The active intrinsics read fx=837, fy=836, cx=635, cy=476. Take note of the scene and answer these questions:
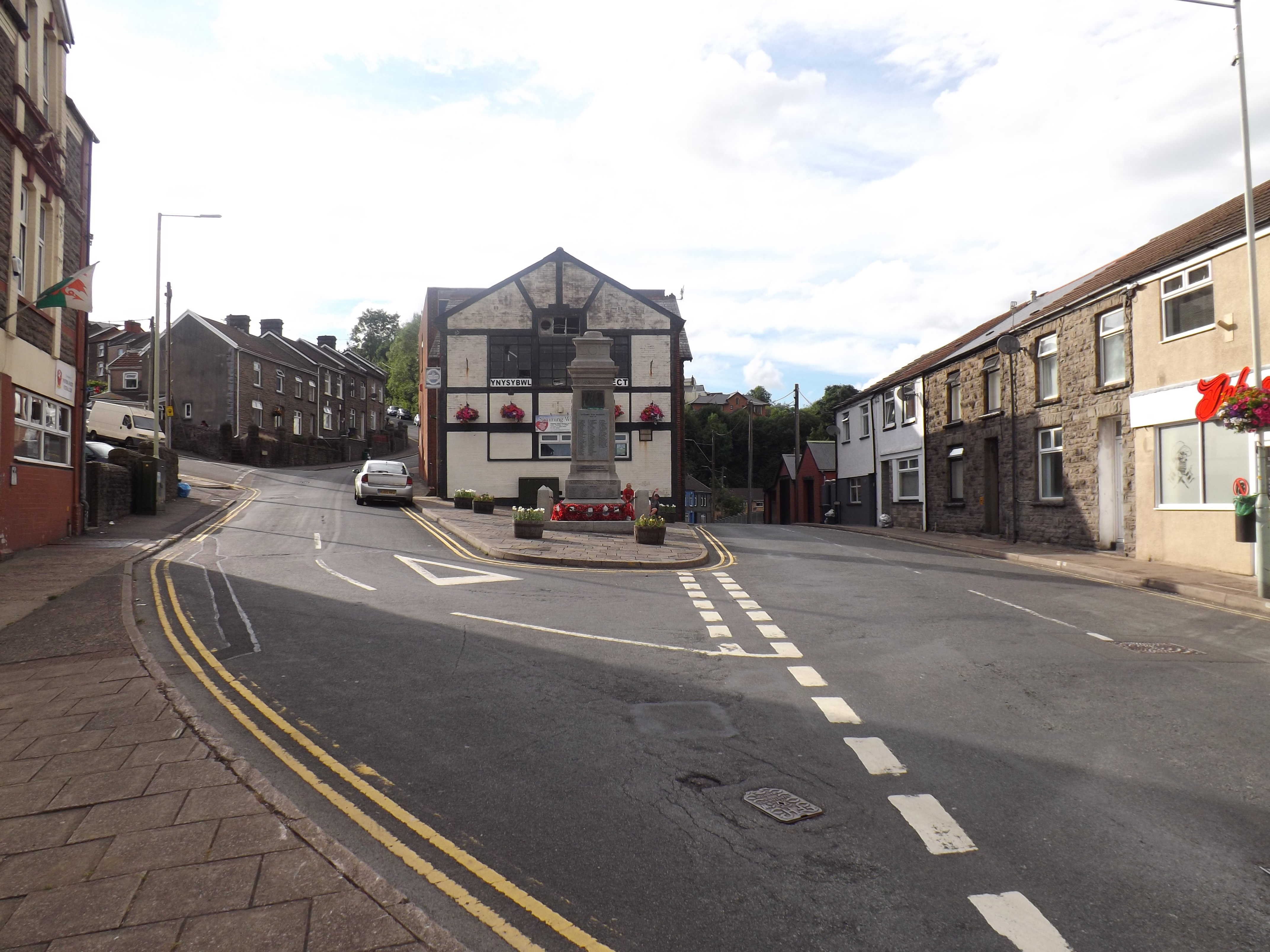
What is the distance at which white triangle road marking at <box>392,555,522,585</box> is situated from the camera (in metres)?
13.0

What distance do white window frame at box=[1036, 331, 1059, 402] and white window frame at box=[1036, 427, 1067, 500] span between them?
0.86 meters

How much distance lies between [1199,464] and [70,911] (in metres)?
18.2

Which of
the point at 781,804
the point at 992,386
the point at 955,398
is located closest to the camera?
the point at 781,804

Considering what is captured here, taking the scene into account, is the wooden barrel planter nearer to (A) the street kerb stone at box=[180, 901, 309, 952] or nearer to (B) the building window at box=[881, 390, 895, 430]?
(A) the street kerb stone at box=[180, 901, 309, 952]

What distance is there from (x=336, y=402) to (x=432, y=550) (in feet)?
187

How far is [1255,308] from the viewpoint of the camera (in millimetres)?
13570

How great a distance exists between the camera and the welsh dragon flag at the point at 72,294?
14438mm

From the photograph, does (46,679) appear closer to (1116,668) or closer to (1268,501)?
(1116,668)

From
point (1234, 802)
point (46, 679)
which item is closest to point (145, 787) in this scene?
point (46, 679)

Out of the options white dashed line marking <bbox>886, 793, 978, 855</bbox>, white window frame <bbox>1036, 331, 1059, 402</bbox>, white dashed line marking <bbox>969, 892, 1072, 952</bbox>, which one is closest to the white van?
white window frame <bbox>1036, 331, 1059, 402</bbox>

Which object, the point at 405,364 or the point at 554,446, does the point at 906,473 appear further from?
the point at 405,364

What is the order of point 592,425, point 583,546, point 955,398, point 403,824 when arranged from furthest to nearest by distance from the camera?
point 955,398
point 592,425
point 583,546
point 403,824

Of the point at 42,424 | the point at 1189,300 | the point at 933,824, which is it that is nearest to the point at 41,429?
the point at 42,424

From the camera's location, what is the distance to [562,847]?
3.87m
